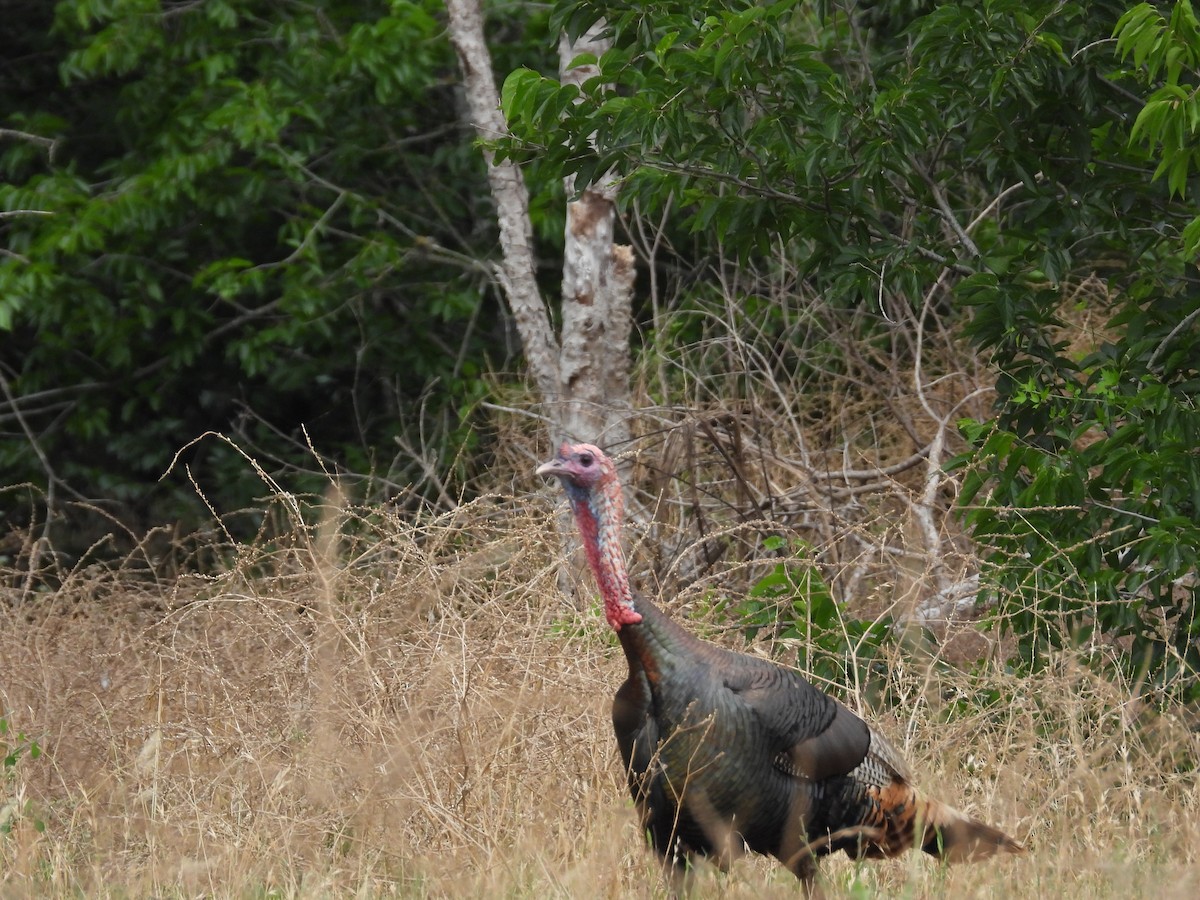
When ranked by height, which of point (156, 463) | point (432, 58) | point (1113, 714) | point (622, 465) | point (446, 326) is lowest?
point (156, 463)

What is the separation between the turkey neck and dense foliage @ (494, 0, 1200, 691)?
1.28 meters

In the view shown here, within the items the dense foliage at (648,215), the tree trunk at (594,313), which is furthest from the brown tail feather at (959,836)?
the tree trunk at (594,313)

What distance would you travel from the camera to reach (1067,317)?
8.22 metres

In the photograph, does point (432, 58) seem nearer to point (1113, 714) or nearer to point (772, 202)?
point (772, 202)

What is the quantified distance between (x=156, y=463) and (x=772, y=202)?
22.2ft

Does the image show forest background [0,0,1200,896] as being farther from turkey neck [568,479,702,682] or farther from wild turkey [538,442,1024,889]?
turkey neck [568,479,702,682]

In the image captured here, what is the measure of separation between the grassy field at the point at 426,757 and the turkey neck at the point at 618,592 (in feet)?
1.76

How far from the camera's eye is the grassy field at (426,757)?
176 inches

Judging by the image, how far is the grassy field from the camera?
4465 millimetres

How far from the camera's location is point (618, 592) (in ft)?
13.9

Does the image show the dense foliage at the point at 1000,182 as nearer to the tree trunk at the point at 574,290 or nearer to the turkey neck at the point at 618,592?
the turkey neck at the point at 618,592

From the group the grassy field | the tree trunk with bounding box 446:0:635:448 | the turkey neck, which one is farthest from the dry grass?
the tree trunk with bounding box 446:0:635:448

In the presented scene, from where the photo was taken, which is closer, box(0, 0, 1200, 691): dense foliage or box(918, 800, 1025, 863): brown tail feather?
box(918, 800, 1025, 863): brown tail feather

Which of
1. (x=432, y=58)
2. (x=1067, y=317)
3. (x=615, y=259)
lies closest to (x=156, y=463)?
(x=432, y=58)
